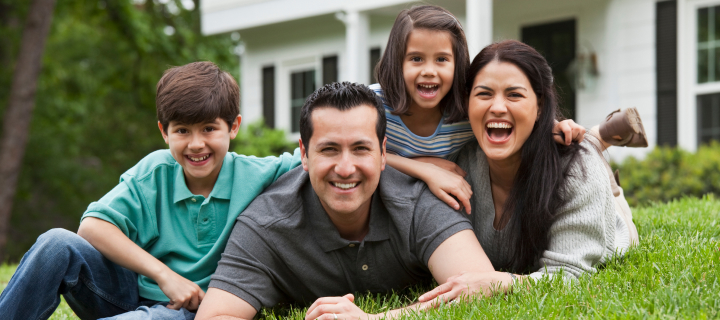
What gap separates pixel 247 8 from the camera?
1166 cm

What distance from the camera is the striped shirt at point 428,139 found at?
3830 millimetres

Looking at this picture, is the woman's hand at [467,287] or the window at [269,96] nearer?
the woman's hand at [467,287]

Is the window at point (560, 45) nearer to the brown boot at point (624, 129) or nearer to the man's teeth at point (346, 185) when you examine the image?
the brown boot at point (624, 129)

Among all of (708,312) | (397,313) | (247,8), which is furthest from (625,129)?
(247,8)

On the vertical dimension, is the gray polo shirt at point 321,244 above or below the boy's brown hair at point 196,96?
below

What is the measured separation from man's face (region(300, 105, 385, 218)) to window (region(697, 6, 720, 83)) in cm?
650

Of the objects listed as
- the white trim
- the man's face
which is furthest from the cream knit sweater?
the white trim

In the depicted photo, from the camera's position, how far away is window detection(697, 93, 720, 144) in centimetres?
808

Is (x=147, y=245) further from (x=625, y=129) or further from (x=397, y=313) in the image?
(x=625, y=129)

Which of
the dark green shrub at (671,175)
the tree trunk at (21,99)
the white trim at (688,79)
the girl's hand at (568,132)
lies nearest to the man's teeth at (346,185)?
the girl's hand at (568,132)

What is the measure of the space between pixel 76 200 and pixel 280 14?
31.6 feet

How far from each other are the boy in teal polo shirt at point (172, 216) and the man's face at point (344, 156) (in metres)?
0.55

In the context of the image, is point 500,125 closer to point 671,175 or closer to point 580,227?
point 580,227

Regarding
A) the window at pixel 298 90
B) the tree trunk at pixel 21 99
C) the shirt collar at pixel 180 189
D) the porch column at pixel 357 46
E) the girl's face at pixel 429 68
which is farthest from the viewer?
the window at pixel 298 90
